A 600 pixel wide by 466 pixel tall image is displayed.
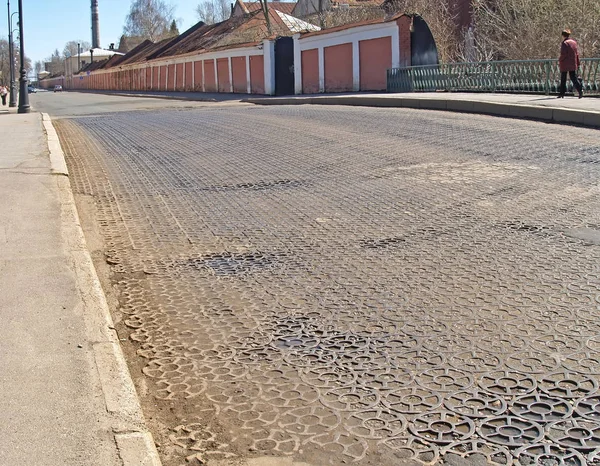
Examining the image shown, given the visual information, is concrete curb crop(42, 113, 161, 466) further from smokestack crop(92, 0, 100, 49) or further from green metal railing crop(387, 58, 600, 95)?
smokestack crop(92, 0, 100, 49)

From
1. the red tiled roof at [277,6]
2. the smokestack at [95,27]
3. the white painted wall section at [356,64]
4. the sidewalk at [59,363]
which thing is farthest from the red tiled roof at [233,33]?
the smokestack at [95,27]

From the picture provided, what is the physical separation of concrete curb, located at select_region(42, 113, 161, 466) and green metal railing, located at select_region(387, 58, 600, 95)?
15.7 meters

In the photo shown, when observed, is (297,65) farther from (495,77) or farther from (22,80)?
(495,77)

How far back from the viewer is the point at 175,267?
18.6 feet

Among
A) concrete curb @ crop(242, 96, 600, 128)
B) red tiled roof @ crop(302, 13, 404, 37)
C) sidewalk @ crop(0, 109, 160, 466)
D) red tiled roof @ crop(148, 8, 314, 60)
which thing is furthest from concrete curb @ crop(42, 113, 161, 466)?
red tiled roof @ crop(148, 8, 314, 60)

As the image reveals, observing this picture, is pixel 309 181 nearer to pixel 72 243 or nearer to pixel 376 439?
pixel 72 243

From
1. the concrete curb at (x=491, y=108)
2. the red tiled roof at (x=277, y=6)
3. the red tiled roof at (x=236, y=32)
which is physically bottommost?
the concrete curb at (x=491, y=108)

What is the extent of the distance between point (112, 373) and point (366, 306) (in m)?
1.70

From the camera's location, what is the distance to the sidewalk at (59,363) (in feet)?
9.23

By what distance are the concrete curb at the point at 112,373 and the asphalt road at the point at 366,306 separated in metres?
0.15

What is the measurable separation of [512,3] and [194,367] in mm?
28951

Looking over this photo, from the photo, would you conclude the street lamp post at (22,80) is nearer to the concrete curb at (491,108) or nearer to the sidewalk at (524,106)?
the concrete curb at (491,108)

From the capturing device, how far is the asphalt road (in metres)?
3.12

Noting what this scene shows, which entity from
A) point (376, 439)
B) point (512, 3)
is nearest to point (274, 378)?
point (376, 439)
